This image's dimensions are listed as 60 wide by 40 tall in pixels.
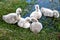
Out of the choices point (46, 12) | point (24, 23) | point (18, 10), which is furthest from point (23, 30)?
point (46, 12)

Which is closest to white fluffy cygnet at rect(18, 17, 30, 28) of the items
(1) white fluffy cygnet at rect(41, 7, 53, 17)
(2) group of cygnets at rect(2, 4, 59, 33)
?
(2) group of cygnets at rect(2, 4, 59, 33)

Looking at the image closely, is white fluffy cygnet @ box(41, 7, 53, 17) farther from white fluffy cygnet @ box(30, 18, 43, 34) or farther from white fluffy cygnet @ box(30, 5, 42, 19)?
white fluffy cygnet @ box(30, 18, 43, 34)

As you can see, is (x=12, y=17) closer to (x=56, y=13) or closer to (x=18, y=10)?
(x=18, y=10)

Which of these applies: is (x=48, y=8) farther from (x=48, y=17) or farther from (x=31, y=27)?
(x=31, y=27)

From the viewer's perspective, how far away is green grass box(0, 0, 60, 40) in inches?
62.0

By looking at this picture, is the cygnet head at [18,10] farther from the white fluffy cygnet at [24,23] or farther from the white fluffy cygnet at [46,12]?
the white fluffy cygnet at [46,12]

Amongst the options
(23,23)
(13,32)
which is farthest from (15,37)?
(23,23)

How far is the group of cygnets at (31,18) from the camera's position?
1.65 metres

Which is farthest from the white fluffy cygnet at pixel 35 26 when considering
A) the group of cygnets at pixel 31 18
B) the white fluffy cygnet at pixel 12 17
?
the white fluffy cygnet at pixel 12 17

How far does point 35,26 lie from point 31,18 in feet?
0.29

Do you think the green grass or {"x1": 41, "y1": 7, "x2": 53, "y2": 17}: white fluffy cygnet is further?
{"x1": 41, "y1": 7, "x2": 53, "y2": 17}: white fluffy cygnet

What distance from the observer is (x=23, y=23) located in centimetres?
168

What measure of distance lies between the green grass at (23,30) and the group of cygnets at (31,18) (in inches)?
1.2

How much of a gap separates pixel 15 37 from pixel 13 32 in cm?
5
